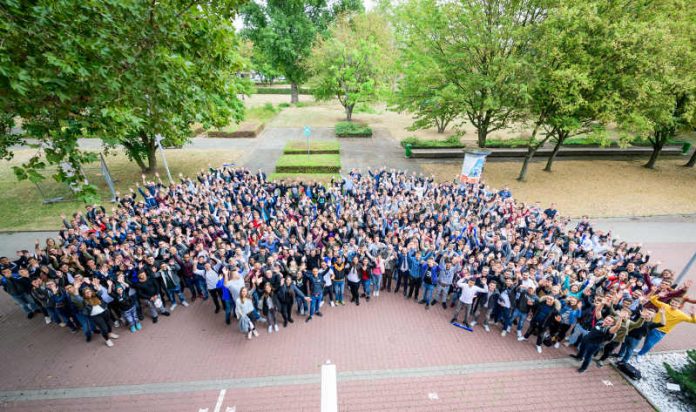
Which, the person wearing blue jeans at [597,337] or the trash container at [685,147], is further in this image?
the trash container at [685,147]

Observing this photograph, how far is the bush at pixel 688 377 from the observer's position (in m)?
6.21

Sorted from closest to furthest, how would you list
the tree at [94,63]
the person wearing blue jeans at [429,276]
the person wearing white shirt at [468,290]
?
1. the tree at [94,63]
2. the person wearing white shirt at [468,290]
3. the person wearing blue jeans at [429,276]

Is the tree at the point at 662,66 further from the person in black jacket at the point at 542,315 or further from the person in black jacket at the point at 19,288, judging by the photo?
the person in black jacket at the point at 19,288

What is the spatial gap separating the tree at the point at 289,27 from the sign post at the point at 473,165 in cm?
3200

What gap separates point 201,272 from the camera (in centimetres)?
848

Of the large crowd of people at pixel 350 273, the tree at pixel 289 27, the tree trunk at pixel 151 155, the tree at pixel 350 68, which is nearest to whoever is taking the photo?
the large crowd of people at pixel 350 273

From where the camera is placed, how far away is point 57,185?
59.0 ft

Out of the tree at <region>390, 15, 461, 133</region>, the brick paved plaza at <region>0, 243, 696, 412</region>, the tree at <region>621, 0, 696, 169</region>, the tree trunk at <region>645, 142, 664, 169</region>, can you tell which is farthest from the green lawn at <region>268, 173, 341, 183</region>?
the tree trunk at <region>645, 142, 664, 169</region>

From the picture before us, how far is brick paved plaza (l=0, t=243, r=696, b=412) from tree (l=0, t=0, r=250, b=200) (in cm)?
416

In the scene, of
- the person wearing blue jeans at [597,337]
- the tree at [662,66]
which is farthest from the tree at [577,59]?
the person wearing blue jeans at [597,337]

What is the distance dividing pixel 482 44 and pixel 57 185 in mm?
24721

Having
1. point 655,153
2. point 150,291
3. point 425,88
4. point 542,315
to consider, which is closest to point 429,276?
point 542,315

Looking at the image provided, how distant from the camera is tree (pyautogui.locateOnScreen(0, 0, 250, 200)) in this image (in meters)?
4.95

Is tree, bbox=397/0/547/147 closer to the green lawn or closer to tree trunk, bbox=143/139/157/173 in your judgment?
the green lawn
